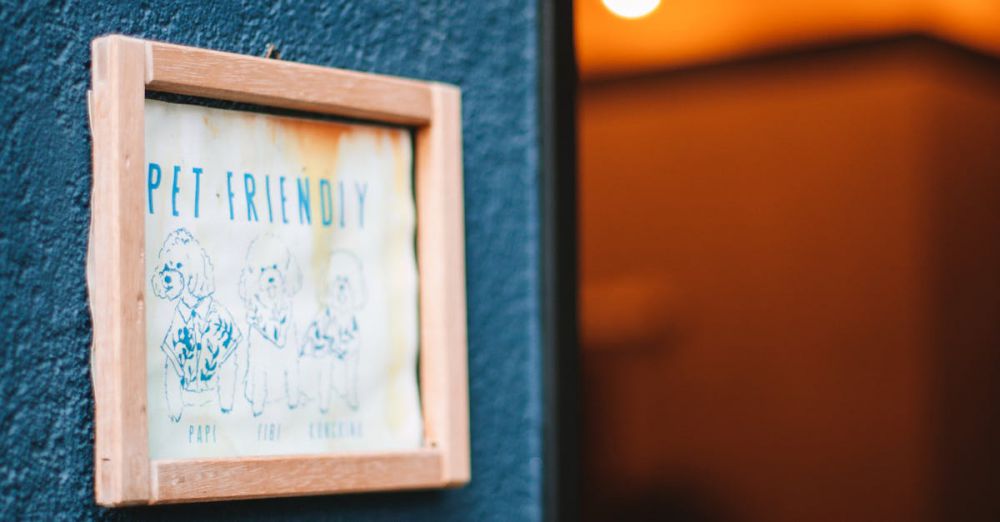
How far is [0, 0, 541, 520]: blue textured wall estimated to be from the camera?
1042 mm

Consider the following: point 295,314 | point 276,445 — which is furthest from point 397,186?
point 276,445

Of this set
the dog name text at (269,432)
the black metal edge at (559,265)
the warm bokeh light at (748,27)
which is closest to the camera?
the dog name text at (269,432)

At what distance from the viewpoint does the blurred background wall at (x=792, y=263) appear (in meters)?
4.75

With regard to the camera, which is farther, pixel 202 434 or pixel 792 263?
pixel 792 263

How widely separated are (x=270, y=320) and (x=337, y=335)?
79 mm

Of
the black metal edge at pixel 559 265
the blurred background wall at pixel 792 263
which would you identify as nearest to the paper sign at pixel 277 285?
the black metal edge at pixel 559 265

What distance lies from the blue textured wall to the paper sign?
0.06 metres

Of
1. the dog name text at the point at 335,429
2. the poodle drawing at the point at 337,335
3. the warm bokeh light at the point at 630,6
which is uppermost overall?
the warm bokeh light at the point at 630,6

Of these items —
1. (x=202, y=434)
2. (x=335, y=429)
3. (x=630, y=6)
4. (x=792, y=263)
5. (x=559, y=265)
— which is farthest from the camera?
(x=792, y=263)

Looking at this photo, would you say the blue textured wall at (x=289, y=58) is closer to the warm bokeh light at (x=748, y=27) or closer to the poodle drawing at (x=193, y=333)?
the poodle drawing at (x=193, y=333)

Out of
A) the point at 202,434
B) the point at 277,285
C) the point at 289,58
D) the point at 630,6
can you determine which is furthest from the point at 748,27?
the point at 202,434

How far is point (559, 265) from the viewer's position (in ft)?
4.70

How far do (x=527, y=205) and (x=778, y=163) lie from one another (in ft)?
12.5

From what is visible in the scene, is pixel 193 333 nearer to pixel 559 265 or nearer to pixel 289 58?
pixel 289 58
